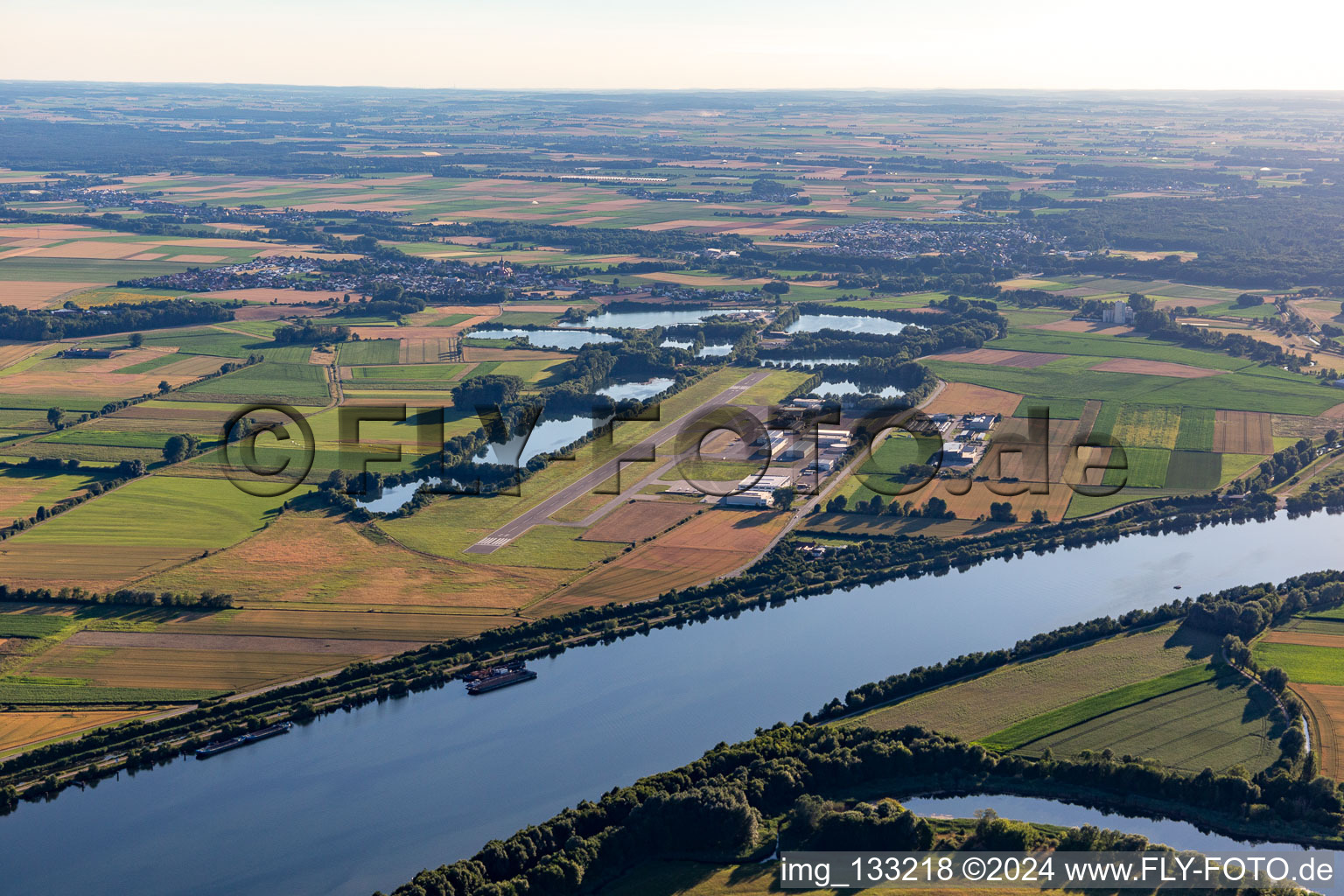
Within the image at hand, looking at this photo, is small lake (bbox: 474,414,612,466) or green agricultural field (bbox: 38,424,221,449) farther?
green agricultural field (bbox: 38,424,221,449)

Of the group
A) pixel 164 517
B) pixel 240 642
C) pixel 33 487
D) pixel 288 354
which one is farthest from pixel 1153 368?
pixel 33 487

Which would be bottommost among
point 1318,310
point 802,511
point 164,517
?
point 164,517

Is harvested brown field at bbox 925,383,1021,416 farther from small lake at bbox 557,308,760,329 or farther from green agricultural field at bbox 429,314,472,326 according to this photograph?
green agricultural field at bbox 429,314,472,326

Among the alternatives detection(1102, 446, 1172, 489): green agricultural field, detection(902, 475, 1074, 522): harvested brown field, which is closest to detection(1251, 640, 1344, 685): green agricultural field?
detection(902, 475, 1074, 522): harvested brown field

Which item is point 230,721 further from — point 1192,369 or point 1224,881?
point 1192,369

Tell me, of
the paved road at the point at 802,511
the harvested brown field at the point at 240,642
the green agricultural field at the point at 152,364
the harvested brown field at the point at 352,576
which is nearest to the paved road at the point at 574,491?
the harvested brown field at the point at 352,576

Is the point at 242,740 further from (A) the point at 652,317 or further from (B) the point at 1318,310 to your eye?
(B) the point at 1318,310

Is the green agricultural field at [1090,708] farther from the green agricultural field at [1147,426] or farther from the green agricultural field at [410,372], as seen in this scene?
the green agricultural field at [410,372]

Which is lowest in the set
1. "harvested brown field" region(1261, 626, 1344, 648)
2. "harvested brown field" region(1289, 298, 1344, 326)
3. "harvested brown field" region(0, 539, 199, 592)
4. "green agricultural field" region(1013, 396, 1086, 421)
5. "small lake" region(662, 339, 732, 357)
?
"harvested brown field" region(1261, 626, 1344, 648)

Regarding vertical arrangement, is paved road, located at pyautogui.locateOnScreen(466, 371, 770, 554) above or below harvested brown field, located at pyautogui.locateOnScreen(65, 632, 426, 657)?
above
